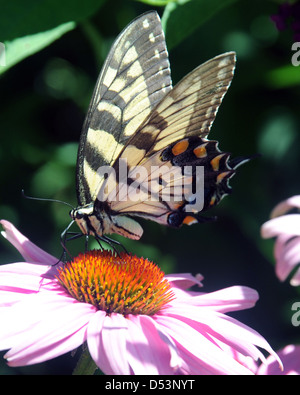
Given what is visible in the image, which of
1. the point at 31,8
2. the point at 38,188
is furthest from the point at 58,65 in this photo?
the point at 31,8

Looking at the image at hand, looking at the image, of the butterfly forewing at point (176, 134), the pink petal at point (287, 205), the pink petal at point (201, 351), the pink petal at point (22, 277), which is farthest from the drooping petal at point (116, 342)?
the butterfly forewing at point (176, 134)

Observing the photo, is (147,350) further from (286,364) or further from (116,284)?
(286,364)

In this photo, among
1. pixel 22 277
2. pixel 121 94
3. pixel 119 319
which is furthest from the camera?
pixel 121 94

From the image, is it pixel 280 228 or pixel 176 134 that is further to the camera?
pixel 176 134

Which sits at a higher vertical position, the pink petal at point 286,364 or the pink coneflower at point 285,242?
the pink coneflower at point 285,242

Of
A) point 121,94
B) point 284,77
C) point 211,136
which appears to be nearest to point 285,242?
point 121,94

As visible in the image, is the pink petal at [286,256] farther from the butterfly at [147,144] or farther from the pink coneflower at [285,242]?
the butterfly at [147,144]

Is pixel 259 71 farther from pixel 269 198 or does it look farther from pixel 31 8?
pixel 31 8

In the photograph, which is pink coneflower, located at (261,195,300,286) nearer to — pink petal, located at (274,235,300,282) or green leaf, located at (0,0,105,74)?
pink petal, located at (274,235,300,282)
